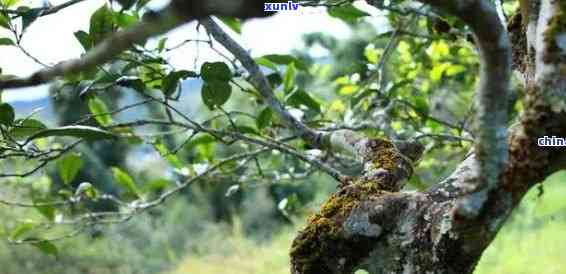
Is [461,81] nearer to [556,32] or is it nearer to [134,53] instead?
[134,53]

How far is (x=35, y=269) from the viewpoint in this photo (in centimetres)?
518

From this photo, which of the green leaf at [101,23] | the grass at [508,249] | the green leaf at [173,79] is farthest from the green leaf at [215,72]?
the grass at [508,249]

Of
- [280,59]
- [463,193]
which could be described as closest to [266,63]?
[280,59]

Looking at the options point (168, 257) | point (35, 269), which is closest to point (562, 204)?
point (168, 257)

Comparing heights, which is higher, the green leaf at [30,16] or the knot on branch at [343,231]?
the green leaf at [30,16]

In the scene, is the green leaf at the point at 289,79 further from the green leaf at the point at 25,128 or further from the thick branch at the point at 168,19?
the thick branch at the point at 168,19

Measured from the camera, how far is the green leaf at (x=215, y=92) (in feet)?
3.16

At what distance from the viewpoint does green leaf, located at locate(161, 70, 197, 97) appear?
93 cm

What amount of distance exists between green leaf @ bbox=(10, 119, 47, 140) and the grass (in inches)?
133

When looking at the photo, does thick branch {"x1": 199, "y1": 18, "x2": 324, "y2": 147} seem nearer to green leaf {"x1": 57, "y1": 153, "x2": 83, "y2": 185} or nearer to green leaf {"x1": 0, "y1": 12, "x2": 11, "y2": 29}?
green leaf {"x1": 0, "y1": 12, "x2": 11, "y2": 29}

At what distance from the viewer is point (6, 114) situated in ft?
2.90

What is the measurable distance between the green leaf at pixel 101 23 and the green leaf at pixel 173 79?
0.10 meters

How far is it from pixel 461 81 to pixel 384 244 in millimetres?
1377

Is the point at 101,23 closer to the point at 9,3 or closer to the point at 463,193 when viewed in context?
the point at 9,3
